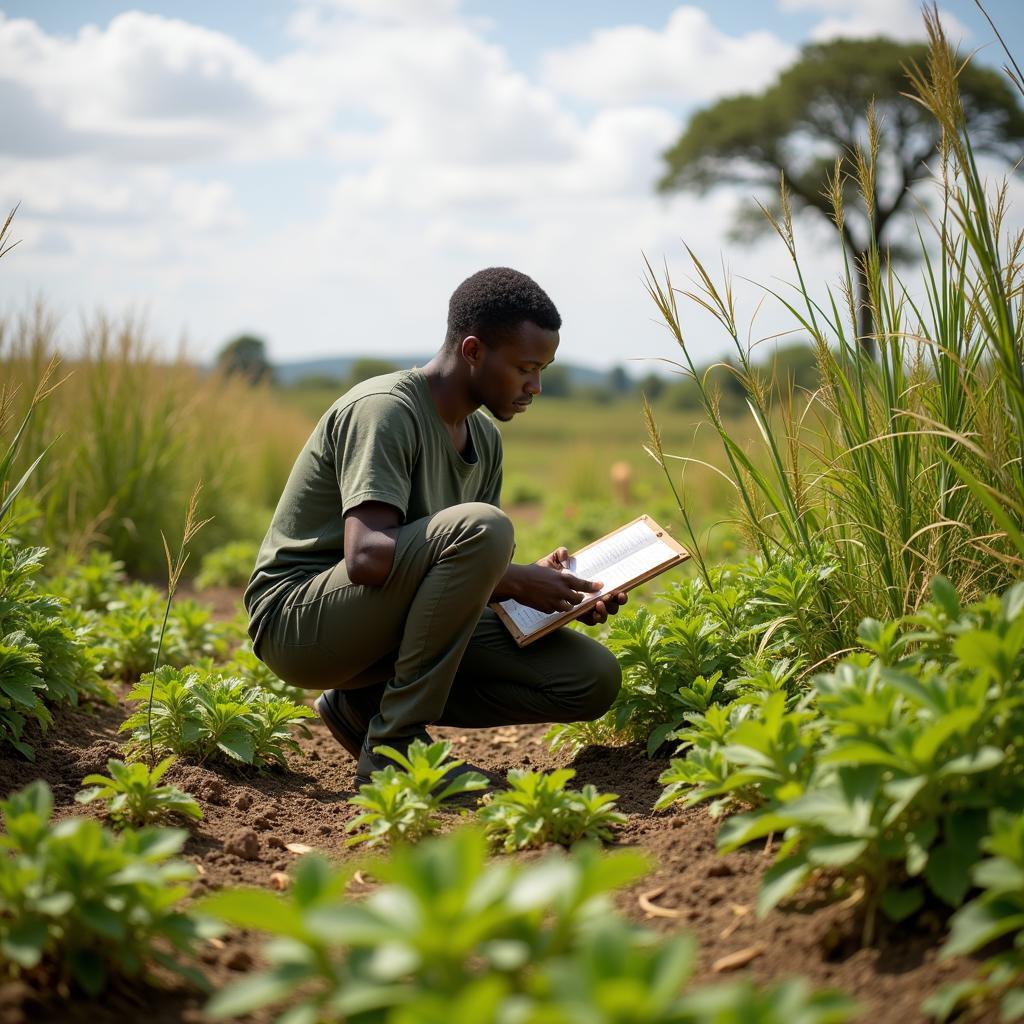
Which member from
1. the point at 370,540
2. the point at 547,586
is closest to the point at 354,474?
the point at 370,540

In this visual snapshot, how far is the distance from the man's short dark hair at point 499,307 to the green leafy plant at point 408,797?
127 centimetres

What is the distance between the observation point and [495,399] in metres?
3.10

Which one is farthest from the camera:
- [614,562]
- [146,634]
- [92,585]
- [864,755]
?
[92,585]

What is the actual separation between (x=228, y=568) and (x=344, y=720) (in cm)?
358

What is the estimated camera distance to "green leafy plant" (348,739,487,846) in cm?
225

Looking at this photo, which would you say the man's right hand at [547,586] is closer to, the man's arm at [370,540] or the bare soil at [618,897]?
the man's arm at [370,540]

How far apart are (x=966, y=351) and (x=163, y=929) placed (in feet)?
7.35

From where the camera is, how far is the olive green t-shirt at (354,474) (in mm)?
2848

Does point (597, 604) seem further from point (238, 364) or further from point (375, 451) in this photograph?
point (238, 364)

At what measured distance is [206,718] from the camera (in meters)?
2.90

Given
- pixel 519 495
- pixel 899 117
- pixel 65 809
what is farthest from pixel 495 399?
pixel 899 117

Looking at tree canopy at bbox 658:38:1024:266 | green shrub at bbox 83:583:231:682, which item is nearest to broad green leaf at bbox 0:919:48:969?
green shrub at bbox 83:583:231:682

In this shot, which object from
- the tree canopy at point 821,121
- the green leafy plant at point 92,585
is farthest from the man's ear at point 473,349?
the tree canopy at point 821,121

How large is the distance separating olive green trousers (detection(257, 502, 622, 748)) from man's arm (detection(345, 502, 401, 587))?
65 mm
